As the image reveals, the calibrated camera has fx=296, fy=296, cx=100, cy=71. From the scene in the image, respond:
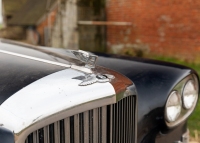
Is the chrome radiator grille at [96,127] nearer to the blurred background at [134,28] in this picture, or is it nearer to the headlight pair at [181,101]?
the headlight pair at [181,101]

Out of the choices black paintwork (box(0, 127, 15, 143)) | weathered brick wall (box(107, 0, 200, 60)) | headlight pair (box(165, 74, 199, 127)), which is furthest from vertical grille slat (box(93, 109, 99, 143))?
weathered brick wall (box(107, 0, 200, 60))

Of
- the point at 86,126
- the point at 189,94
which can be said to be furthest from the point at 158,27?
the point at 86,126

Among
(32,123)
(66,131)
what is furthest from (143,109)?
(32,123)

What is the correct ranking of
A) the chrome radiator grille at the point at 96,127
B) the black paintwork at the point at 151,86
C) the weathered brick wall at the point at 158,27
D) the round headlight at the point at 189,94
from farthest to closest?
the weathered brick wall at the point at 158,27
the round headlight at the point at 189,94
the black paintwork at the point at 151,86
the chrome radiator grille at the point at 96,127

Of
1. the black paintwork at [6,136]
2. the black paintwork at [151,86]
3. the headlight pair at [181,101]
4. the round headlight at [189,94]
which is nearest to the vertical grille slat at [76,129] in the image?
the black paintwork at [6,136]

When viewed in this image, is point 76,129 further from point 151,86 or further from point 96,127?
point 151,86

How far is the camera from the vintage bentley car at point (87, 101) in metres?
1.02

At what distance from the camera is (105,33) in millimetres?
7500

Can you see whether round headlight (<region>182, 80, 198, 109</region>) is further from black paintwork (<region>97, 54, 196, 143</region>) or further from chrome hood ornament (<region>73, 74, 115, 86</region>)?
chrome hood ornament (<region>73, 74, 115, 86</region>)

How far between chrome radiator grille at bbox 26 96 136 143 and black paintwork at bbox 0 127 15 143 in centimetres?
7

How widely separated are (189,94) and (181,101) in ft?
0.36

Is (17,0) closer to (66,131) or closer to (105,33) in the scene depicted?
(105,33)

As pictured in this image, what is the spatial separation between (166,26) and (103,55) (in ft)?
14.7

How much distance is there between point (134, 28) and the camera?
707cm
